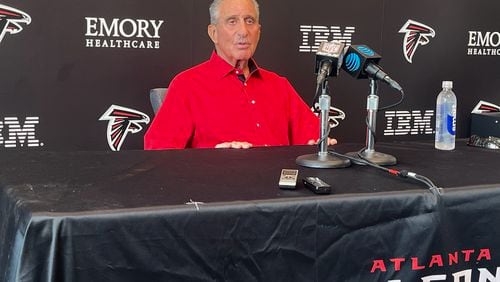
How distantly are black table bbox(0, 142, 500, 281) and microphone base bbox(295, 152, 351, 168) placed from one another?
34 millimetres

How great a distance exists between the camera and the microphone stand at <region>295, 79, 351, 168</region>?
1573mm

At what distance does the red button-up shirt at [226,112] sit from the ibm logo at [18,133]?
89cm

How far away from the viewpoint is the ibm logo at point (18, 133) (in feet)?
9.33

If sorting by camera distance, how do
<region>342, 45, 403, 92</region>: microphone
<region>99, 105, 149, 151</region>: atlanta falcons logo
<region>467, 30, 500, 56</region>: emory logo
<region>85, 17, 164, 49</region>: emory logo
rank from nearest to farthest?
<region>342, 45, 403, 92</region>: microphone, <region>85, 17, 164, 49</region>: emory logo, <region>99, 105, 149, 151</region>: atlanta falcons logo, <region>467, 30, 500, 56</region>: emory logo

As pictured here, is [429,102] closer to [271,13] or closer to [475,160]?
[271,13]

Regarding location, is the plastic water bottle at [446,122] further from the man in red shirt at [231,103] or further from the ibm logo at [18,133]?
the ibm logo at [18,133]

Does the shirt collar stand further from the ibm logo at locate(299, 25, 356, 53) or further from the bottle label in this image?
the ibm logo at locate(299, 25, 356, 53)

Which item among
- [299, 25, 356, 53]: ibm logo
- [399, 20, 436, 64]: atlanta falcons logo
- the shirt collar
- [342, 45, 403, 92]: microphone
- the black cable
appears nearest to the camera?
the black cable

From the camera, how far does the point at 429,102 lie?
12.5ft

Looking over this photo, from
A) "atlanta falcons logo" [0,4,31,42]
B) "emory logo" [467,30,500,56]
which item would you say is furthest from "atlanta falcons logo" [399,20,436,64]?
"atlanta falcons logo" [0,4,31,42]

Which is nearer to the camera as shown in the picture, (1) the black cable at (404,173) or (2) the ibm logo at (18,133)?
(1) the black cable at (404,173)

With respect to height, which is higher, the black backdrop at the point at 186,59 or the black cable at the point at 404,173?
the black backdrop at the point at 186,59

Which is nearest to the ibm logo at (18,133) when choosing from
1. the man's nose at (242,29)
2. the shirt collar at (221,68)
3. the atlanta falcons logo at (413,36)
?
the shirt collar at (221,68)

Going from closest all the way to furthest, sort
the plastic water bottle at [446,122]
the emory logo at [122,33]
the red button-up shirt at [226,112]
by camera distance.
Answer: the plastic water bottle at [446,122]
the red button-up shirt at [226,112]
the emory logo at [122,33]
